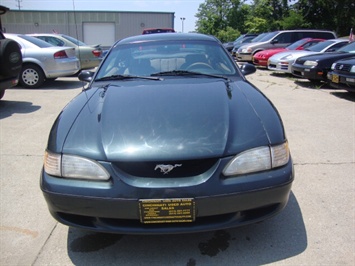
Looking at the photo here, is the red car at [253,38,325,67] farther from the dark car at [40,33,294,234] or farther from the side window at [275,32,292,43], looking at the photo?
the dark car at [40,33,294,234]

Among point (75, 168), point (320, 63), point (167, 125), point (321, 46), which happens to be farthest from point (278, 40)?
point (75, 168)

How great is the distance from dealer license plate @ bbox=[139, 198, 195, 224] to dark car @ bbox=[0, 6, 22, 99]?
199 inches

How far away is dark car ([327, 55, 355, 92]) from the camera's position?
23.8ft

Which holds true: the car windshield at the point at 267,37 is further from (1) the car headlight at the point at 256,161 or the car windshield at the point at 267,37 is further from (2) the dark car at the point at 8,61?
(1) the car headlight at the point at 256,161

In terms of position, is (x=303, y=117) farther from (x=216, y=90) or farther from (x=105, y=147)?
(x=105, y=147)

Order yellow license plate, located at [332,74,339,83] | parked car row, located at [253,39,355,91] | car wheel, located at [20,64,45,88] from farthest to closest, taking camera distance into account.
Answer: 1. car wheel, located at [20,64,45,88]
2. yellow license plate, located at [332,74,339,83]
3. parked car row, located at [253,39,355,91]

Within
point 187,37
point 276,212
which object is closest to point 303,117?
point 187,37

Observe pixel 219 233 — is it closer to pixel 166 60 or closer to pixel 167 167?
pixel 167 167

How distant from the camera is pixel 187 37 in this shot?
3.84 m

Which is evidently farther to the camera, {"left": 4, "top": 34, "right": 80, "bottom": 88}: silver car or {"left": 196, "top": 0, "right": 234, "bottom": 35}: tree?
{"left": 196, "top": 0, "right": 234, "bottom": 35}: tree

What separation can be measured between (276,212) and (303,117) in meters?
A: 4.19

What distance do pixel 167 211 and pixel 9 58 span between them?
527cm

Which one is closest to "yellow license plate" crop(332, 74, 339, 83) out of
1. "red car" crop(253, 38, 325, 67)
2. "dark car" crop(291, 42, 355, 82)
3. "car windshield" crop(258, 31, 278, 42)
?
"dark car" crop(291, 42, 355, 82)

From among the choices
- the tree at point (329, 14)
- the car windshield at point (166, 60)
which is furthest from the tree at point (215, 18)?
the car windshield at point (166, 60)
